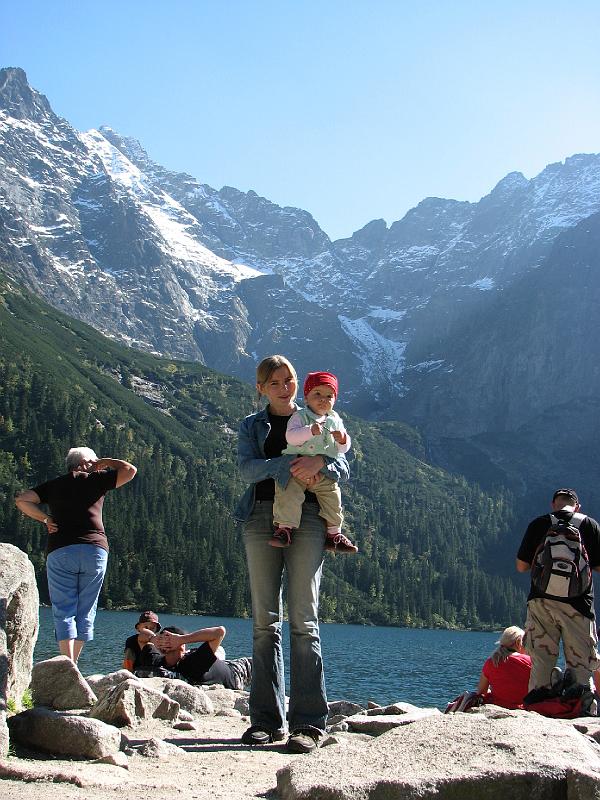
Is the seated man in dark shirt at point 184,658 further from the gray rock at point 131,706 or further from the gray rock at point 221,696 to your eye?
the gray rock at point 131,706

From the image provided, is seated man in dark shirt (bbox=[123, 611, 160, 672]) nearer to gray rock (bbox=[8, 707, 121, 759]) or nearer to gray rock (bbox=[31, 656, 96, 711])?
Answer: gray rock (bbox=[31, 656, 96, 711])

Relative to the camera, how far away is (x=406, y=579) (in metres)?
197

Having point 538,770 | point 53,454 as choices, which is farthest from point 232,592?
point 538,770

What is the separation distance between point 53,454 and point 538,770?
167 metres

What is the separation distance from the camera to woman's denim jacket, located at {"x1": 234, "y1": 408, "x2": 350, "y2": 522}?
23.8 ft

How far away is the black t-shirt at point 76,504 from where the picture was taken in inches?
363

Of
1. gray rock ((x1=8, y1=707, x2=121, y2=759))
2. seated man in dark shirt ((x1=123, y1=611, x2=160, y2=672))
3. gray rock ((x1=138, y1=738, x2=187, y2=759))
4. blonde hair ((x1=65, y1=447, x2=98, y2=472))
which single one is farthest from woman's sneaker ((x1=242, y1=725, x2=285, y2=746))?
seated man in dark shirt ((x1=123, y1=611, x2=160, y2=672))

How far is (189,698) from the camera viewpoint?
1105cm

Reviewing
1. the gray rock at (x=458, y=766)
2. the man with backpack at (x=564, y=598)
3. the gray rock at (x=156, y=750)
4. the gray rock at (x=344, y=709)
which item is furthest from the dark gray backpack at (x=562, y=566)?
the gray rock at (x=344, y=709)

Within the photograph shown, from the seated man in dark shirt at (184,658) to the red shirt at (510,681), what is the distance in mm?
4539

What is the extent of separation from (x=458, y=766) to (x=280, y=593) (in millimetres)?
2939

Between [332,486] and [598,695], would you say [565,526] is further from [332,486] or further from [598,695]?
[332,486]

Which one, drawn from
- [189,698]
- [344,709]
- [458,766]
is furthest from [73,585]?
[344,709]

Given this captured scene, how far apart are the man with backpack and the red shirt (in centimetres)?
100
